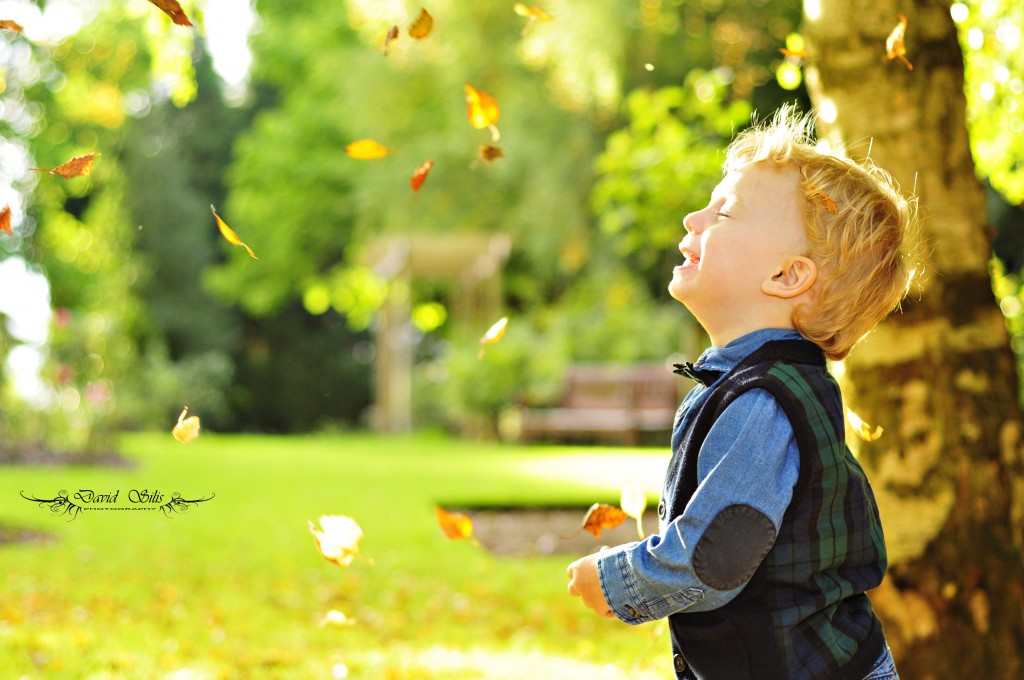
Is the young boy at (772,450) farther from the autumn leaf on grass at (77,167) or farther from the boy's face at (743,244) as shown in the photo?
the autumn leaf on grass at (77,167)

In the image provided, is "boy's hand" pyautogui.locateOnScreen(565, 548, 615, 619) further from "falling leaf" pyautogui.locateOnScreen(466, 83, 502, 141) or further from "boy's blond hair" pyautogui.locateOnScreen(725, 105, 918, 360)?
"falling leaf" pyautogui.locateOnScreen(466, 83, 502, 141)

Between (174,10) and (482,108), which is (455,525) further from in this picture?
(174,10)

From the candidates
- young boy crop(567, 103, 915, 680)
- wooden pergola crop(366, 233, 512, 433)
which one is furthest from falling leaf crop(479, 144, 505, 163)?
wooden pergola crop(366, 233, 512, 433)

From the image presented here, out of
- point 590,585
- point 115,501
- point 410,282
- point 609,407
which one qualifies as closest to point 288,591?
point 115,501

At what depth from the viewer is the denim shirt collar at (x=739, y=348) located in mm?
1620

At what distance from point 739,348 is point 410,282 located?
16637mm

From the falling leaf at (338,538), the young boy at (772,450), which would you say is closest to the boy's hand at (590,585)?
the young boy at (772,450)

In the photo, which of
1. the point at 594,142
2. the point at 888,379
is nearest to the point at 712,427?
the point at 888,379

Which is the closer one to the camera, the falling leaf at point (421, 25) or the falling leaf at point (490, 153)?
the falling leaf at point (421, 25)

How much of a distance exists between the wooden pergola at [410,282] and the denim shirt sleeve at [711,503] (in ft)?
46.7

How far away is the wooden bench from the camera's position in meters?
14.8

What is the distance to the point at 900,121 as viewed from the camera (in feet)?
8.87

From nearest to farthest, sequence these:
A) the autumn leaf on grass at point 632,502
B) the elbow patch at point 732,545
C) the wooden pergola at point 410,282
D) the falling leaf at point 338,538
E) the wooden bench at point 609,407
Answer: the elbow patch at point 732,545 → the falling leaf at point 338,538 → the autumn leaf on grass at point 632,502 → the wooden bench at point 609,407 → the wooden pergola at point 410,282

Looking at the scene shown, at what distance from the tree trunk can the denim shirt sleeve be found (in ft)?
4.02
